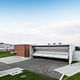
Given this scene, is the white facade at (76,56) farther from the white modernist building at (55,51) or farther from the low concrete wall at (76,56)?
the white modernist building at (55,51)

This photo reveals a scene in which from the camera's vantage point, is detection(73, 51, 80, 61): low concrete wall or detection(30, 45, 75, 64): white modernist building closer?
detection(30, 45, 75, 64): white modernist building

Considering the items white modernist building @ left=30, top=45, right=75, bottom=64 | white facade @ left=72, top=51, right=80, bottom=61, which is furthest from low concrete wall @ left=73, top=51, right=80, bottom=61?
white modernist building @ left=30, top=45, right=75, bottom=64

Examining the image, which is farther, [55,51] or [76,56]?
[55,51]

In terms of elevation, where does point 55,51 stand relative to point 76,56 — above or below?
above

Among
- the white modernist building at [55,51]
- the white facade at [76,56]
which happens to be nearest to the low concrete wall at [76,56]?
the white facade at [76,56]

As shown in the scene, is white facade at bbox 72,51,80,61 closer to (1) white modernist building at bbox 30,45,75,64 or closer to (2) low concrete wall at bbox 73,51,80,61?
(2) low concrete wall at bbox 73,51,80,61

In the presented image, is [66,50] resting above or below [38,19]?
below

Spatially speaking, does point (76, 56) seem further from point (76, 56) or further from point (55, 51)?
point (55, 51)

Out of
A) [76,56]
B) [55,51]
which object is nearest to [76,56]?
[76,56]

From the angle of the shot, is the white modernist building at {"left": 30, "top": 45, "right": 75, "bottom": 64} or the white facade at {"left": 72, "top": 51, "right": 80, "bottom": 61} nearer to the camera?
the white modernist building at {"left": 30, "top": 45, "right": 75, "bottom": 64}

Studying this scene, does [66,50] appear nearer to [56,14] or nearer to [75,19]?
[75,19]

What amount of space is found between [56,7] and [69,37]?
7.80m

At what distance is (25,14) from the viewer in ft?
45.0

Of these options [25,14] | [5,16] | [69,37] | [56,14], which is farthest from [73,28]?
[5,16]
